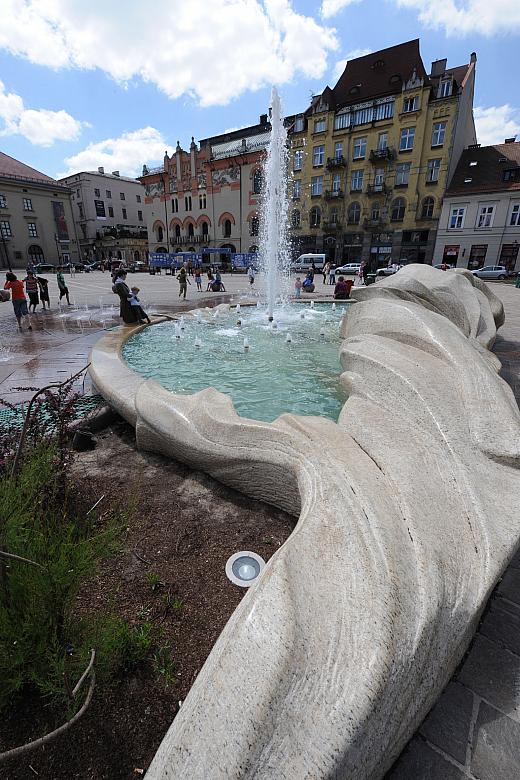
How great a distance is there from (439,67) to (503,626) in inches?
1848

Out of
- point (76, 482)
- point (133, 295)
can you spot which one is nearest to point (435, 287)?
point (76, 482)

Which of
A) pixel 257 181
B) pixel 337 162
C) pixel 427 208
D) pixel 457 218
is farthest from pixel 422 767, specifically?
pixel 257 181

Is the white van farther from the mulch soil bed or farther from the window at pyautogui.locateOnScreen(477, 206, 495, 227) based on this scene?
the mulch soil bed

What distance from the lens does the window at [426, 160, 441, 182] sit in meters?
33.2

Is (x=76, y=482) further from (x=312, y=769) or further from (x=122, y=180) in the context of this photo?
(x=122, y=180)

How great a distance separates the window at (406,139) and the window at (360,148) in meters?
3.49

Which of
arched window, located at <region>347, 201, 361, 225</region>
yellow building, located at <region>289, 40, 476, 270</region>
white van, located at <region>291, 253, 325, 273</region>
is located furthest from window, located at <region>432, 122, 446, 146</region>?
white van, located at <region>291, 253, 325, 273</region>

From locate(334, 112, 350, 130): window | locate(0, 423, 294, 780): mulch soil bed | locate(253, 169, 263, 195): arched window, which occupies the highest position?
locate(334, 112, 350, 130): window

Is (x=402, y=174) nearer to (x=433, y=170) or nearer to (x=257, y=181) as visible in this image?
(x=433, y=170)

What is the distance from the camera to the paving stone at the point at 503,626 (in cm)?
178

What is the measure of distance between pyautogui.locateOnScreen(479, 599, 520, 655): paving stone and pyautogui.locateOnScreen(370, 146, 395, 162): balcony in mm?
41204

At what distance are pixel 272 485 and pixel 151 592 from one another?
0.94 meters

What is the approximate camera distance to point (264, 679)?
117 centimetres

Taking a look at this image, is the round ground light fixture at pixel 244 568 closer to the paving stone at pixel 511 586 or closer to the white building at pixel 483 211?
the paving stone at pixel 511 586
